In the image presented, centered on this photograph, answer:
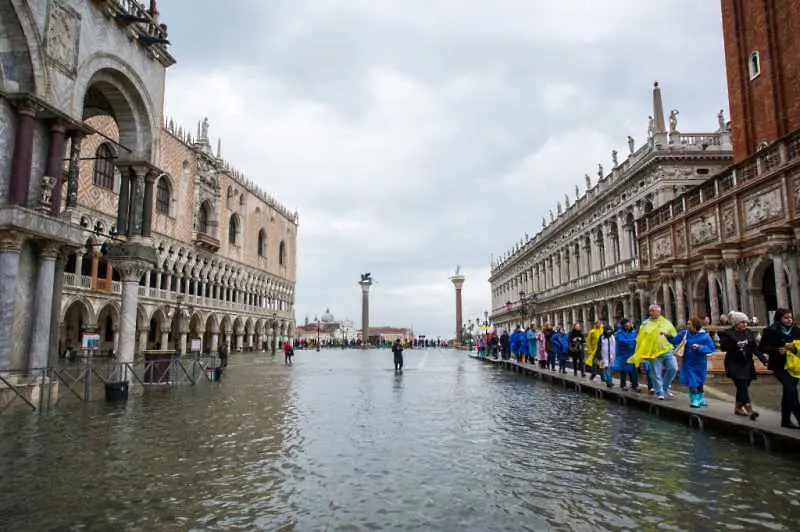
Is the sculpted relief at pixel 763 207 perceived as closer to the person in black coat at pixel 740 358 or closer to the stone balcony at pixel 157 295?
the person in black coat at pixel 740 358

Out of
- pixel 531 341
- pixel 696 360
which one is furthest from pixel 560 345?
pixel 696 360

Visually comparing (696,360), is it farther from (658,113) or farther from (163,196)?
(163,196)

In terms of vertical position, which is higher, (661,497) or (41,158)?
(41,158)

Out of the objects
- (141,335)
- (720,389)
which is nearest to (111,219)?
(141,335)

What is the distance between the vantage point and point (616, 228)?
36281 mm

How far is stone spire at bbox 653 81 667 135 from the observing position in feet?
102

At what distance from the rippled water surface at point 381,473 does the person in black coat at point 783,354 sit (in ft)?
2.92

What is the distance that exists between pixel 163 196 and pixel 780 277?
139 feet

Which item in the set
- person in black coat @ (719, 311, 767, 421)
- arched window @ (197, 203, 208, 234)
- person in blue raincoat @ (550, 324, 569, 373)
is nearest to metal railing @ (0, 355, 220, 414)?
person in blue raincoat @ (550, 324, 569, 373)

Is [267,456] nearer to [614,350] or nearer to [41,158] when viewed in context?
[41,158]

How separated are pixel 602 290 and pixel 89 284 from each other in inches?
1346

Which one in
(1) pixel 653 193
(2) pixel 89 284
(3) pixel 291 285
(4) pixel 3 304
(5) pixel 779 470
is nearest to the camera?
(5) pixel 779 470

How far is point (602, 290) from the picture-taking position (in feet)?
125

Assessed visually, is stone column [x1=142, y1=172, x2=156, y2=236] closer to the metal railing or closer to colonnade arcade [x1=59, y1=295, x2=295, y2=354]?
the metal railing
